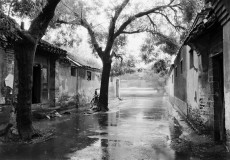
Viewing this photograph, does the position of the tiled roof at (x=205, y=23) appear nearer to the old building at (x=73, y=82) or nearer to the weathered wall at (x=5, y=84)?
the weathered wall at (x=5, y=84)

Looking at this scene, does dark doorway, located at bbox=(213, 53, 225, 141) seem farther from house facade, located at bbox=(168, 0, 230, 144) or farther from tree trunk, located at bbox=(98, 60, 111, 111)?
tree trunk, located at bbox=(98, 60, 111, 111)

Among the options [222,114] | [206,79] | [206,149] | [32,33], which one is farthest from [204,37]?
[32,33]

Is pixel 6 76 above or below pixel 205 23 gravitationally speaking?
below

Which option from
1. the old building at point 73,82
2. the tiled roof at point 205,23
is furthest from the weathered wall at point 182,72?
the old building at point 73,82

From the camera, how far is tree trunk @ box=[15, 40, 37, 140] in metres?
7.66

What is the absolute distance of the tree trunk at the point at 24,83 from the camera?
7.66 m

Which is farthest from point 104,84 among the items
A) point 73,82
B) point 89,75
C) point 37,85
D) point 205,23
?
point 205,23

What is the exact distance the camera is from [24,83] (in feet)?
25.3

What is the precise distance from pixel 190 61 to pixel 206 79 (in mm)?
3399

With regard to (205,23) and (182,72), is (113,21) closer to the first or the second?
(182,72)

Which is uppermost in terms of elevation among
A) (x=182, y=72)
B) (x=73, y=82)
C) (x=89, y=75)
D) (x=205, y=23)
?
(x=205, y=23)

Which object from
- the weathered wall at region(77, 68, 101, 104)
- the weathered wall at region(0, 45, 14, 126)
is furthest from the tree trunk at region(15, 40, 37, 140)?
the weathered wall at region(77, 68, 101, 104)

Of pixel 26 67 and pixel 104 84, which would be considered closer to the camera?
pixel 26 67

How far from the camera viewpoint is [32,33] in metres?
7.79
